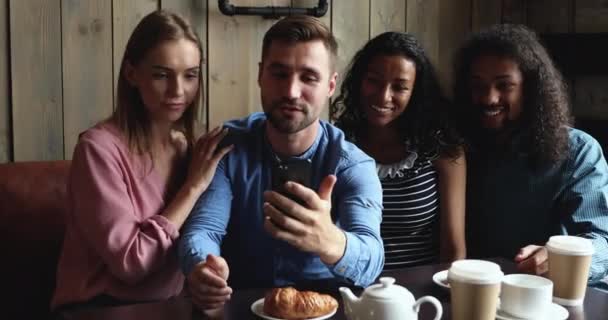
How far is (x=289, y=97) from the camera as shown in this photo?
1477 mm

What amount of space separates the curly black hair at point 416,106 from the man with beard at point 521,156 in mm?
87

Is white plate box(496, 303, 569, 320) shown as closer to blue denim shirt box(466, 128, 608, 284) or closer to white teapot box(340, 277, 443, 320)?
white teapot box(340, 277, 443, 320)

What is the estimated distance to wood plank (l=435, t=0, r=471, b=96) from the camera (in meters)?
2.78

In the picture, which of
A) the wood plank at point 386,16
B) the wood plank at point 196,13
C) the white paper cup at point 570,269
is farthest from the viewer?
the wood plank at point 386,16

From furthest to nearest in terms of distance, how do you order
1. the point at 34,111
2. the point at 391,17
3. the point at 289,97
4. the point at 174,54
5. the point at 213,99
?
1. the point at 391,17
2. the point at 213,99
3. the point at 34,111
4. the point at 174,54
5. the point at 289,97

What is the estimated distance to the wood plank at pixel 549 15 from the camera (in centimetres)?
265

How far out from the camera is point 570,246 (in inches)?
50.9

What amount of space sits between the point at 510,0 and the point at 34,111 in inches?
76.3

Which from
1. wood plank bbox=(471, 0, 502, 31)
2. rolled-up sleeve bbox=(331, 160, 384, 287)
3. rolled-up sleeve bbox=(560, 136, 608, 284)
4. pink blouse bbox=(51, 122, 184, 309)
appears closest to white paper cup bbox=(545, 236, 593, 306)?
rolled-up sleeve bbox=(331, 160, 384, 287)

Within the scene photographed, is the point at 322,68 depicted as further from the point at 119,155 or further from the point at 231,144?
the point at 119,155

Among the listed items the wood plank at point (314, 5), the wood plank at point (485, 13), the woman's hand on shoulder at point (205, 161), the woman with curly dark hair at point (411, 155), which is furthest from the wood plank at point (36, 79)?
the wood plank at point (485, 13)

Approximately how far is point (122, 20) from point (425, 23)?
4.02 ft

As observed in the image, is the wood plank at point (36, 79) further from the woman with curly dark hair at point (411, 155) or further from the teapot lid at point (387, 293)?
the teapot lid at point (387, 293)

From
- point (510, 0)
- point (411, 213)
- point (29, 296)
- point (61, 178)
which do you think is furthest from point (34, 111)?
point (510, 0)
